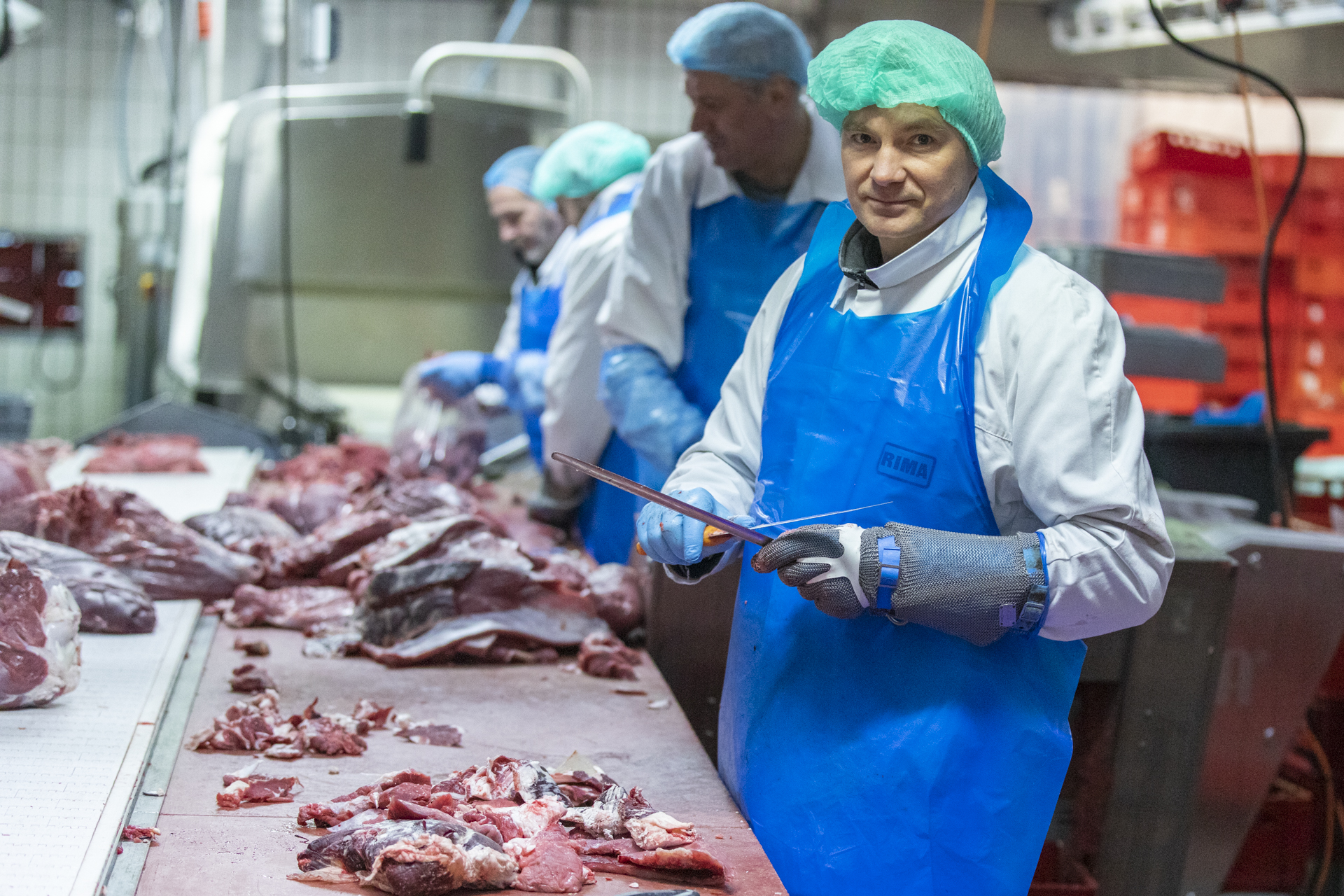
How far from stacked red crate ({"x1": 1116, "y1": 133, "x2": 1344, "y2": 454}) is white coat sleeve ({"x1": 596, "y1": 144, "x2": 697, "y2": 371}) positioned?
228 inches

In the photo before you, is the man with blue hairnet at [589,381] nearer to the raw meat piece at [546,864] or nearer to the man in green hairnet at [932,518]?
the man in green hairnet at [932,518]

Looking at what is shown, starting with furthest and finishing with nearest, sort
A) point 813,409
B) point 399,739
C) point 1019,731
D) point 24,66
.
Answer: point 24,66 < point 399,739 < point 813,409 < point 1019,731

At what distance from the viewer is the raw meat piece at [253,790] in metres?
1.65

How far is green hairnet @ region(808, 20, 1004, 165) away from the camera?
1517 mm

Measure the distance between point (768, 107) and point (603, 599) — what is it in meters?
1.10

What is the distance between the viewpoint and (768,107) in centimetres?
252

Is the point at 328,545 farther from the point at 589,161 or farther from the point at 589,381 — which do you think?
the point at 589,161

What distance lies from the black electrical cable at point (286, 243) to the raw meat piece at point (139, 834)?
2.97 m

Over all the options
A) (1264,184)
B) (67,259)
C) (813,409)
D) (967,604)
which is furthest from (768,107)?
(67,259)

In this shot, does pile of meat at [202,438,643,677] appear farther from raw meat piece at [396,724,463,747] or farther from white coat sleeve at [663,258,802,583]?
white coat sleeve at [663,258,802,583]

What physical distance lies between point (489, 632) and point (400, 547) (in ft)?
1.38

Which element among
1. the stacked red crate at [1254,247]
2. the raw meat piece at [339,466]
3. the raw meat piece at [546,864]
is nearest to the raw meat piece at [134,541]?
the raw meat piece at [339,466]

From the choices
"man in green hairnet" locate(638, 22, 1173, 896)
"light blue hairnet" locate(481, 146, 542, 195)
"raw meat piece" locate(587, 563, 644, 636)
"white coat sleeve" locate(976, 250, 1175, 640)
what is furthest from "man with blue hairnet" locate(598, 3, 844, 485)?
"light blue hairnet" locate(481, 146, 542, 195)

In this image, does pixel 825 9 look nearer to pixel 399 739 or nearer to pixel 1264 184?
pixel 1264 184
